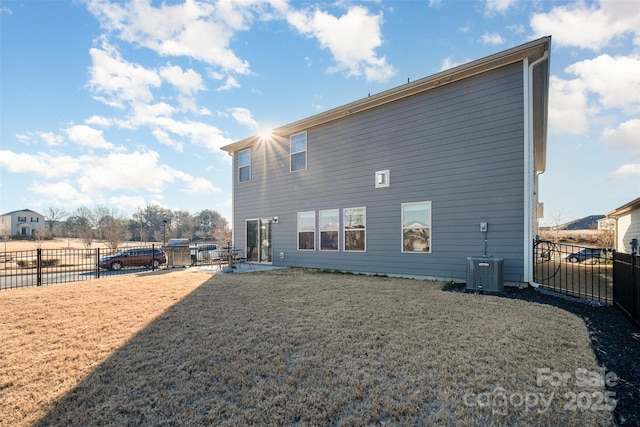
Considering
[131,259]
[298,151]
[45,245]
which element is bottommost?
[45,245]

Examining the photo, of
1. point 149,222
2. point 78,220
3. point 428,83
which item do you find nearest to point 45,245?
point 78,220

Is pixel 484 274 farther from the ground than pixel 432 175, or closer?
closer

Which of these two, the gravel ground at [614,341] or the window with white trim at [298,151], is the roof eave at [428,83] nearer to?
the window with white trim at [298,151]

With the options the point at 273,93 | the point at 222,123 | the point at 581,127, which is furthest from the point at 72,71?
the point at 581,127

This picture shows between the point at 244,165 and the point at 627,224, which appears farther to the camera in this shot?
the point at 627,224

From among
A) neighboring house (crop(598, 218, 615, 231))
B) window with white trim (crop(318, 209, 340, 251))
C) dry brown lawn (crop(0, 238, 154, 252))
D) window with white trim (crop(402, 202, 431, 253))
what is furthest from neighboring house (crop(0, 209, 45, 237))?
neighboring house (crop(598, 218, 615, 231))

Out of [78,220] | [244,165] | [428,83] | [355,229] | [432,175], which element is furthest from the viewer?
[78,220]

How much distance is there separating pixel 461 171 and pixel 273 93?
7.78 meters

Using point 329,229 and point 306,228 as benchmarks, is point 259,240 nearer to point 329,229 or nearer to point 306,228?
point 306,228

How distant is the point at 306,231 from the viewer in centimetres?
1073

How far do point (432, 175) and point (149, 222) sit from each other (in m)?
55.3

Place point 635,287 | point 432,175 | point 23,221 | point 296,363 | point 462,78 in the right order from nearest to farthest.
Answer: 1. point 296,363
2. point 635,287
3. point 462,78
4. point 432,175
5. point 23,221

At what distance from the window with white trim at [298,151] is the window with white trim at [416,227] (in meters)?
4.21

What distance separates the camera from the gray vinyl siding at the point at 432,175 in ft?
22.8
